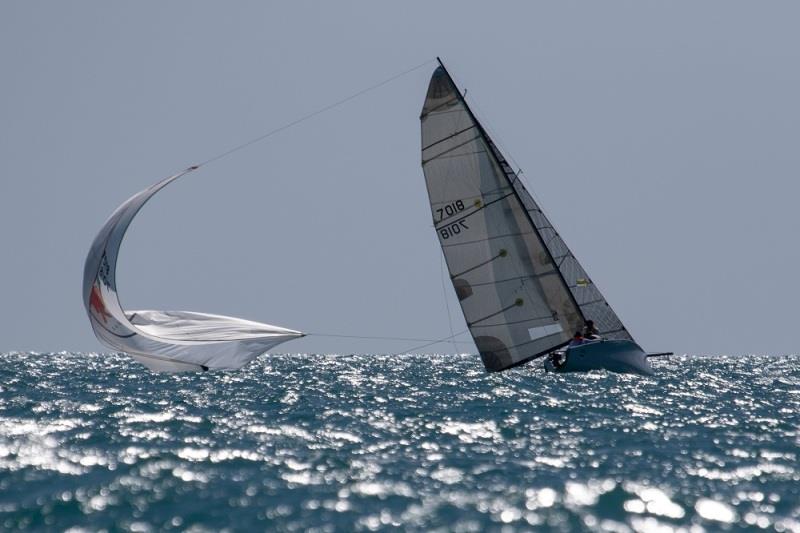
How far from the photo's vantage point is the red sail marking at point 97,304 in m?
25.1

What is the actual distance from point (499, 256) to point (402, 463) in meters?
17.6

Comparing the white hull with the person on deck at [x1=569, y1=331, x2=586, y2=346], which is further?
the person on deck at [x1=569, y1=331, x2=586, y2=346]

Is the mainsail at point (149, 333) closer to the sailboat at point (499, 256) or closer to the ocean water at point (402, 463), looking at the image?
the ocean water at point (402, 463)

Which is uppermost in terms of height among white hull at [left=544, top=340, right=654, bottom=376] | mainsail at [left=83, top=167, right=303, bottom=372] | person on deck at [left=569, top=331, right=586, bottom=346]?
mainsail at [left=83, top=167, right=303, bottom=372]

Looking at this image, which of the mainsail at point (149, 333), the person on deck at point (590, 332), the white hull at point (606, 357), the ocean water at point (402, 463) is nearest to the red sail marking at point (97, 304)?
the mainsail at point (149, 333)

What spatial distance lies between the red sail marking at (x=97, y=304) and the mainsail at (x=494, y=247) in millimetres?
12102

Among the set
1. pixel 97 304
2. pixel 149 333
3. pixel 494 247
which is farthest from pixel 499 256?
pixel 97 304

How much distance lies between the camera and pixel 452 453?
61.9 feet

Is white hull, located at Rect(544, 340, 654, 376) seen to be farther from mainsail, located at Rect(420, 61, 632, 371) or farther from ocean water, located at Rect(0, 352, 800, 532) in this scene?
ocean water, located at Rect(0, 352, 800, 532)

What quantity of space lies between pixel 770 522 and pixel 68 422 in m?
15.0

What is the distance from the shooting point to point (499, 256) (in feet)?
114

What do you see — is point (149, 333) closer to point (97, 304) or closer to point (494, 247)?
point (97, 304)

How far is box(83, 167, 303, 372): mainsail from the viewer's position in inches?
977

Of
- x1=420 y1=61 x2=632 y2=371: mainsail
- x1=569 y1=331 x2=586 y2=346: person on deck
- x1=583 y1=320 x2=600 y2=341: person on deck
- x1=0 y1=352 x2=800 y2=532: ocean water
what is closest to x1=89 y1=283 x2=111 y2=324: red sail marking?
x1=0 y1=352 x2=800 y2=532: ocean water
